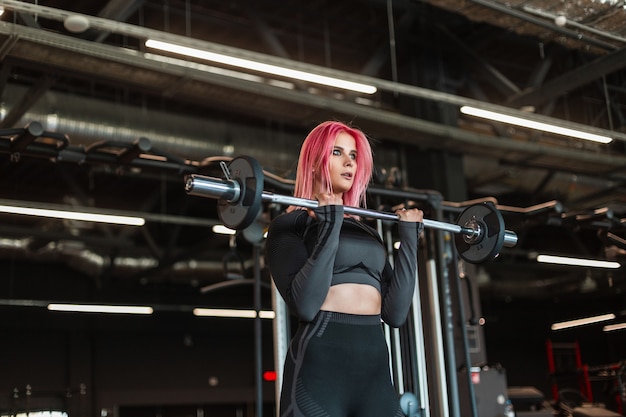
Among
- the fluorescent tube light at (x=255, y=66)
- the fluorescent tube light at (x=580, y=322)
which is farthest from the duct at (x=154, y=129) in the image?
the fluorescent tube light at (x=580, y=322)

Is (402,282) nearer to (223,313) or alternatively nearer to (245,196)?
(245,196)

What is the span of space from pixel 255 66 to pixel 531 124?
254cm

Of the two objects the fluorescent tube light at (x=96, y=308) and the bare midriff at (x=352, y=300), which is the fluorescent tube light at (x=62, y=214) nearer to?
the fluorescent tube light at (x=96, y=308)

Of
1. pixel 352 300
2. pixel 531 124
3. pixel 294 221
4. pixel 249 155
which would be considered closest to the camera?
pixel 352 300

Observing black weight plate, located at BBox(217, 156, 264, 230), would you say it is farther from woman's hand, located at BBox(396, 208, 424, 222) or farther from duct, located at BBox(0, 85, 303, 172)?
duct, located at BBox(0, 85, 303, 172)

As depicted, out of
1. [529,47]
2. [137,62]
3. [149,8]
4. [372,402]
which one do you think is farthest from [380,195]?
[529,47]

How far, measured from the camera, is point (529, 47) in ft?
27.4

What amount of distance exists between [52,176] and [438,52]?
5136 mm

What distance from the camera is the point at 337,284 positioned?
1.94 m

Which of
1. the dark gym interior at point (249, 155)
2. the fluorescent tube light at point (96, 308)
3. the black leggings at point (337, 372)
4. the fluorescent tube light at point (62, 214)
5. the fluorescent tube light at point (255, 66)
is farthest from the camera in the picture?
the fluorescent tube light at point (96, 308)

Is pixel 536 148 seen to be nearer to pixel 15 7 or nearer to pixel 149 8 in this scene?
pixel 149 8

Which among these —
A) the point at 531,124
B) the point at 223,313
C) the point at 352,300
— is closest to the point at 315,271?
the point at 352,300

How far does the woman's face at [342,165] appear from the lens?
210 centimetres

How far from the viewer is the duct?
647 centimetres
